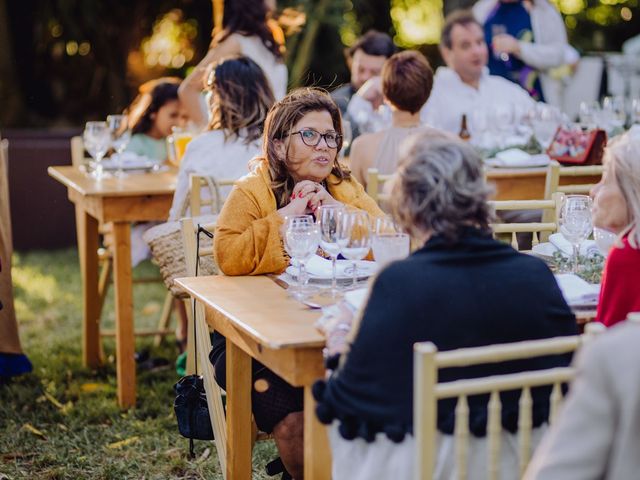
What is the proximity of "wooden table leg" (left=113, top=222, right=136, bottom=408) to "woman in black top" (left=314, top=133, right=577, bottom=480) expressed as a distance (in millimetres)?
2439

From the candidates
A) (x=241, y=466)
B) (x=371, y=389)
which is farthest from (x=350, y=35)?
(x=371, y=389)

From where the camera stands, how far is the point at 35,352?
5.54 m

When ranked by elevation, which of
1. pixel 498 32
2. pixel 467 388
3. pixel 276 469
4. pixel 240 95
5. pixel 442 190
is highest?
pixel 498 32

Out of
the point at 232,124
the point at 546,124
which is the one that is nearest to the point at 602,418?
the point at 232,124

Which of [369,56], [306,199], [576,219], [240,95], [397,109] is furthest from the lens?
[369,56]

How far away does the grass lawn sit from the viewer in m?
3.87

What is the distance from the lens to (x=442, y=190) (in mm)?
2178

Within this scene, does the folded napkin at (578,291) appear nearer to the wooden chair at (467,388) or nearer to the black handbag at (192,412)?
the wooden chair at (467,388)

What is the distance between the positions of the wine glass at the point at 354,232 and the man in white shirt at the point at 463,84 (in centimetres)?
340

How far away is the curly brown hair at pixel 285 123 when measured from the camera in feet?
10.9

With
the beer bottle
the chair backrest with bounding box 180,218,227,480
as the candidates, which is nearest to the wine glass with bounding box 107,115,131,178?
the beer bottle

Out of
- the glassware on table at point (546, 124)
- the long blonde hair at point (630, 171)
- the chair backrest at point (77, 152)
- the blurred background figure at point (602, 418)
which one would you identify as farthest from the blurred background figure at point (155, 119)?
the blurred background figure at point (602, 418)

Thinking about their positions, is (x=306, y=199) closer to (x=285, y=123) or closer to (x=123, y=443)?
(x=285, y=123)

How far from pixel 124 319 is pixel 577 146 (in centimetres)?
235
